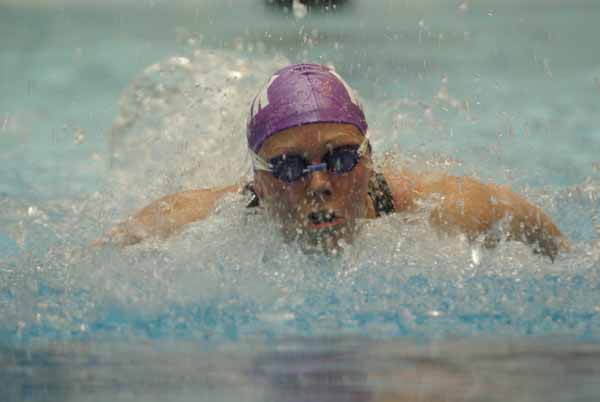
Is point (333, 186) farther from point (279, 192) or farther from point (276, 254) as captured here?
point (276, 254)

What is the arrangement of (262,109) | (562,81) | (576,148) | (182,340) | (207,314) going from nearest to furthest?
(182,340) → (207,314) → (262,109) → (576,148) → (562,81)

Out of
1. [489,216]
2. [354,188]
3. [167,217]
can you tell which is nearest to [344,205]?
[354,188]

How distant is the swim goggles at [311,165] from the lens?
2.95 m

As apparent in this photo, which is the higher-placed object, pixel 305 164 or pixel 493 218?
pixel 305 164

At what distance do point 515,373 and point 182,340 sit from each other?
2.78 feet

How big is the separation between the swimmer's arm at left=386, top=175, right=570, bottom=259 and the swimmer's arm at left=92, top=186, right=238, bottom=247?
0.92 metres

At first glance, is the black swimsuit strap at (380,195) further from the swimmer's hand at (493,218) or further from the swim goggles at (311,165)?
the swim goggles at (311,165)

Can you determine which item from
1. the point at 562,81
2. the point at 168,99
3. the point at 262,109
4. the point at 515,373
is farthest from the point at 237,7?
the point at 515,373

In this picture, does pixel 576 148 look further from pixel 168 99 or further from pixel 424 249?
pixel 424 249

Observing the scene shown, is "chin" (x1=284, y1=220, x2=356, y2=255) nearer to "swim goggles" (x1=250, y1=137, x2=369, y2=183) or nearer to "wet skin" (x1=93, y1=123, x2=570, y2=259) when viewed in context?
"wet skin" (x1=93, y1=123, x2=570, y2=259)

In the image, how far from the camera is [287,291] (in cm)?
260

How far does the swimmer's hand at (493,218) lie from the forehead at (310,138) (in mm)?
455

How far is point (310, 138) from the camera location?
3012mm

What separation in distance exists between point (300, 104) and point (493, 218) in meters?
0.85
